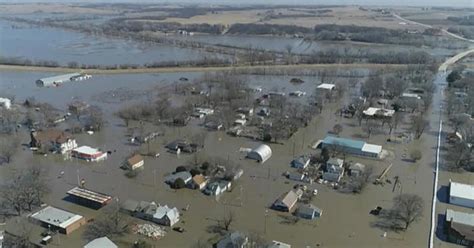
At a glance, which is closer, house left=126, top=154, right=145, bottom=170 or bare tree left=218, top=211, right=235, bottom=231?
bare tree left=218, top=211, right=235, bottom=231

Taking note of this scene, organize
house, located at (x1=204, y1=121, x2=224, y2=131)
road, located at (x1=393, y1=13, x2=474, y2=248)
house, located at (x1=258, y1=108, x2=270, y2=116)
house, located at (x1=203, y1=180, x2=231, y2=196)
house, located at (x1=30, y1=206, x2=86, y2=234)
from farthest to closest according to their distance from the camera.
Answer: house, located at (x1=258, y1=108, x2=270, y2=116) → house, located at (x1=204, y1=121, x2=224, y2=131) → house, located at (x1=203, y1=180, x2=231, y2=196) → road, located at (x1=393, y1=13, x2=474, y2=248) → house, located at (x1=30, y1=206, x2=86, y2=234)

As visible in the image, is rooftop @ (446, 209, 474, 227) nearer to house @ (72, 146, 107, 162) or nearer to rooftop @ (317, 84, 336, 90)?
house @ (72, 146, 107, 162)

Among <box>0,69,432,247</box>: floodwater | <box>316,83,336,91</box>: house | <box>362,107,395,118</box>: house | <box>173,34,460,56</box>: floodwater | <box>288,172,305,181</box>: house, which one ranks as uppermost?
<box>173,34,460,56</box>: floodwater

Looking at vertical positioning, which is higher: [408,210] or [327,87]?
[327,87]

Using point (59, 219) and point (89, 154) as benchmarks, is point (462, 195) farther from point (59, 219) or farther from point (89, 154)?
point (89, 154)

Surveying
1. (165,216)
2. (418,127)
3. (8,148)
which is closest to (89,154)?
(8,148)

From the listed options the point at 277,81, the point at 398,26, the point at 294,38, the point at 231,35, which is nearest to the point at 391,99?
the point at 277,81

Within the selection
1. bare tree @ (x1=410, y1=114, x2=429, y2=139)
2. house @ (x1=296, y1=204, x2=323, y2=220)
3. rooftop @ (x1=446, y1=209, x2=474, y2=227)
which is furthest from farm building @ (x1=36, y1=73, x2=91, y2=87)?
rooftop @ (x1=446, y1=209, x2=474, y2=227)
